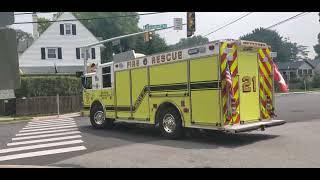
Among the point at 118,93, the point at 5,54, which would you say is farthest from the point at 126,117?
the point at 5,54

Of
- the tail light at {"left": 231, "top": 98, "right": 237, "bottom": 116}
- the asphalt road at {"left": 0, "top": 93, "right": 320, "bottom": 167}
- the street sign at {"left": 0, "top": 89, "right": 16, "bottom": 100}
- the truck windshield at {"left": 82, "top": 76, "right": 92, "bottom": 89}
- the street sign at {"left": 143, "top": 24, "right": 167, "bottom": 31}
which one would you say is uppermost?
the street sign at {"left": 143, "top": 24, "right": 167, "bottom": 31}

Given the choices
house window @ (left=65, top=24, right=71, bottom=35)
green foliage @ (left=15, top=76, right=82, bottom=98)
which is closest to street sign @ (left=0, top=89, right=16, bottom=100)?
green foliage @ (left=15, top=76, right=82, bottom=98)

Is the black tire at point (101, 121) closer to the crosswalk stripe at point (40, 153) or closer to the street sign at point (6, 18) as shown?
Result: the crosswalk stripe at point (40, 153)

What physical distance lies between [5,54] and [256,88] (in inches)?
383

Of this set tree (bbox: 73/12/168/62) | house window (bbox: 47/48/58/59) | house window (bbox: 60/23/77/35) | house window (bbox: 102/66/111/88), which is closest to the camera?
house window (bbox: 102/66/111/88)

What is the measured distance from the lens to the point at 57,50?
176 ft

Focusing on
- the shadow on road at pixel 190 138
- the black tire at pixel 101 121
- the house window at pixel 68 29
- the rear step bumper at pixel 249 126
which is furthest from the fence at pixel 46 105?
the house window at pixel 68 29

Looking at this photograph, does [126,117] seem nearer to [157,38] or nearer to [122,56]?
[122,56]

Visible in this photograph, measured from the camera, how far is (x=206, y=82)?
11.8m

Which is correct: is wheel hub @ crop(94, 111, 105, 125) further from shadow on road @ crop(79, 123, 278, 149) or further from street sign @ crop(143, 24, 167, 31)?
street sign @ crop(143, 24, 167, 31)

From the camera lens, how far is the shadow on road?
11672 millimetres

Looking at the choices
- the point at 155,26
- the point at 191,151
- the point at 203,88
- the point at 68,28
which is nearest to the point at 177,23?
the point at 155,26

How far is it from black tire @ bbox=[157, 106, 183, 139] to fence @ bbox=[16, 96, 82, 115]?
1934 centimetres

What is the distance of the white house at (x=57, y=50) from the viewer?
5256cm
